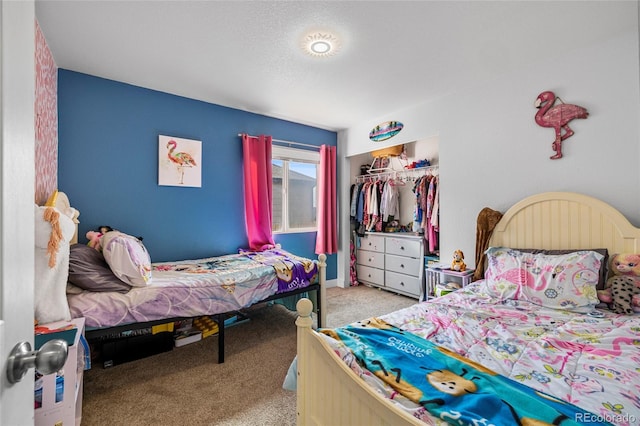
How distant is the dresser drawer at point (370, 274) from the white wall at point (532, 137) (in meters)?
1.27

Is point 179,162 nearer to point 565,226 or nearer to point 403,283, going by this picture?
point 403,283

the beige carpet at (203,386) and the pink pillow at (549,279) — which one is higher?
the pink pillow at (549,279)

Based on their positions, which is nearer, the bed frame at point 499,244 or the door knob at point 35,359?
the door knob at point 35,359

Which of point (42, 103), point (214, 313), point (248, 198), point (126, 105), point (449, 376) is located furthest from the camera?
point (248, 198)

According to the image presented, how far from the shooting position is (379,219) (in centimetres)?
436

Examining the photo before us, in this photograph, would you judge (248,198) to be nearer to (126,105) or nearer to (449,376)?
(126,105)

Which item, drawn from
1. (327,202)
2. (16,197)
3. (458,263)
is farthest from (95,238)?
(458,263)

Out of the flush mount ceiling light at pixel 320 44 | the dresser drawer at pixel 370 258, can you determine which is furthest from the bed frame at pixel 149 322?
the flush mount ceiling light at pixel 320 44

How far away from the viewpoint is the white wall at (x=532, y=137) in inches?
82.2

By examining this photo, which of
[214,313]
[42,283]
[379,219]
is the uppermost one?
[379,219]

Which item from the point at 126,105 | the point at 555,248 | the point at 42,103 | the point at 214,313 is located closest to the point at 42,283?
the point at 214,313

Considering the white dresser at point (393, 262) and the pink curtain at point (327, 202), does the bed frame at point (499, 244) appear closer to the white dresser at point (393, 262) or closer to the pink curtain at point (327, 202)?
the white dresser at point (393, 262)

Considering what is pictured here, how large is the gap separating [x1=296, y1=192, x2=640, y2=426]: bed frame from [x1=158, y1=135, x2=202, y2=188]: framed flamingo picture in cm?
247

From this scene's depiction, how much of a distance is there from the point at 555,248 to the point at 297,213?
2.98m
